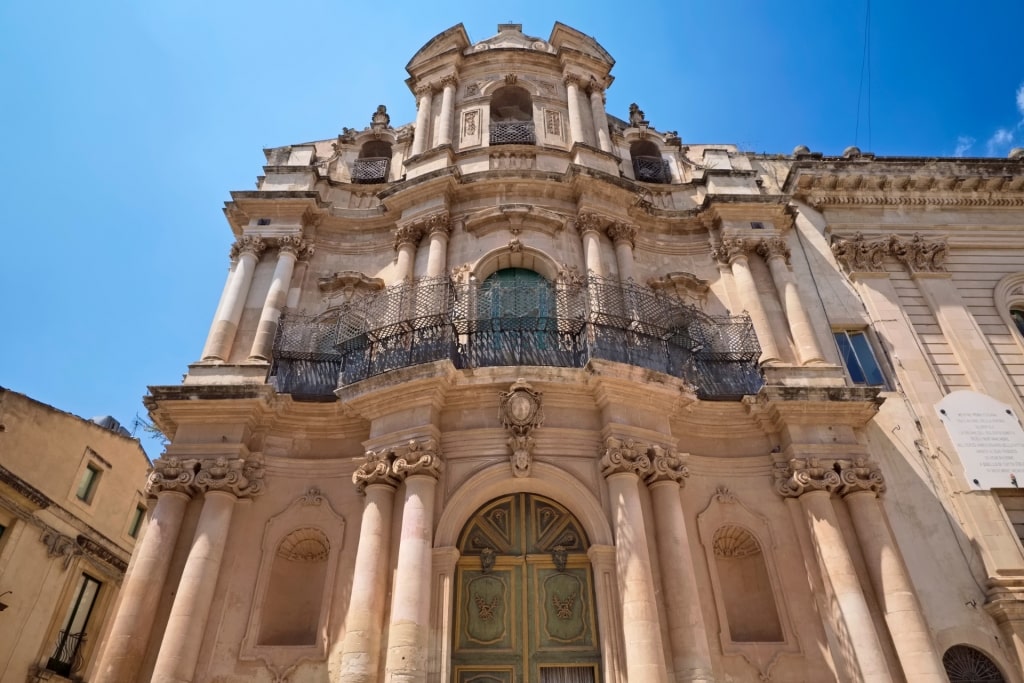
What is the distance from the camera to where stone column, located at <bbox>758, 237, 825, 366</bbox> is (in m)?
12.4

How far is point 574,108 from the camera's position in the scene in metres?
16.3

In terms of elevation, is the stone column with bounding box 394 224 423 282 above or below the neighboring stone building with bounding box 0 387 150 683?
above

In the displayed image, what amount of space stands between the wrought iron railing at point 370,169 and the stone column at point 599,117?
5.48 metres

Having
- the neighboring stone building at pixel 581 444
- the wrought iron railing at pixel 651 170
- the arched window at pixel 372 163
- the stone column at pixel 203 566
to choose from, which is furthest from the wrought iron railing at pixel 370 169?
the stone column at pixel 203 566

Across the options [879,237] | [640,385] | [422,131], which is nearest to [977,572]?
[640,385]

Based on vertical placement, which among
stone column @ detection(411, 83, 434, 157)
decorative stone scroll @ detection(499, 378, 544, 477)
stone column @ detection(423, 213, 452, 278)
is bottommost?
decorative stone scroll @ detection(499, 378, 544, 477)

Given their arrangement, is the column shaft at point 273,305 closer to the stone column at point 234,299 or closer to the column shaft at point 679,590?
the stone column at point 234,299

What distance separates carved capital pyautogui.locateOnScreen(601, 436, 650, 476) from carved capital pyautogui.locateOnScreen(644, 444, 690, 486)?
139 millimetres

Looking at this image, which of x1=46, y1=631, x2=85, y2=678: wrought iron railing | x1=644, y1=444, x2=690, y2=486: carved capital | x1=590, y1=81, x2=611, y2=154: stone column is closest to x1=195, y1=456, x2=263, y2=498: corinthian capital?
x1=644, y1=444, x2=690, y2=486: carved capital

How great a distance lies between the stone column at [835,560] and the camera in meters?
8.91

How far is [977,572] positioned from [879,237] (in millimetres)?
7774

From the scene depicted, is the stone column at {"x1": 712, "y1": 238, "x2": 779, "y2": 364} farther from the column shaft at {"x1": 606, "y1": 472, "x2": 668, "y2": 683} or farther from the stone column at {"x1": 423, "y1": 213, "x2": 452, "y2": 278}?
the stone column at {"x1": 423, "y1": 213, "x2": 452, "y2": 278}

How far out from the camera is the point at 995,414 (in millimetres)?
12383

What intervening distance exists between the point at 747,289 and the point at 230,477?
1046 centimetres
